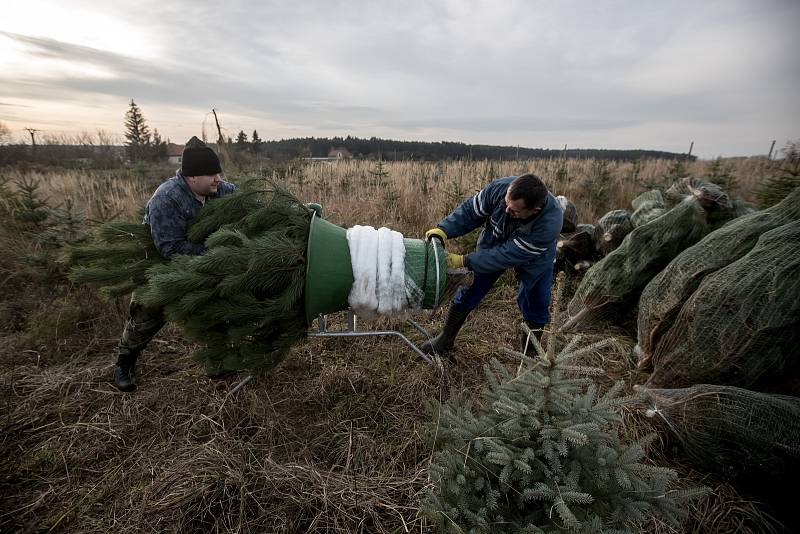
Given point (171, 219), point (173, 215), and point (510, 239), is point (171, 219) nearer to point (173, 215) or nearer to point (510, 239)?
point (173, 215)

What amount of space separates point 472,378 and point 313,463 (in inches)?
58.5

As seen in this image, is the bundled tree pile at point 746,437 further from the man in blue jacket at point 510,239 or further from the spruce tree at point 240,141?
the spruce tree at point 240,141

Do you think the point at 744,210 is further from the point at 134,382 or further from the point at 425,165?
the point at 134,382

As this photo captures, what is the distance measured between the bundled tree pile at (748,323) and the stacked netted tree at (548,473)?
147 centimetres

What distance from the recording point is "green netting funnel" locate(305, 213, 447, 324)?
5.86ft

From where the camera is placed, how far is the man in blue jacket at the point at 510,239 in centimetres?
261

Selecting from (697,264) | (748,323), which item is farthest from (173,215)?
(697,264)

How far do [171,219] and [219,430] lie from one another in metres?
1.51

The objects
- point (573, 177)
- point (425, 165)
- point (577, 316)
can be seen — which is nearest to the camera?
point (577, 316)

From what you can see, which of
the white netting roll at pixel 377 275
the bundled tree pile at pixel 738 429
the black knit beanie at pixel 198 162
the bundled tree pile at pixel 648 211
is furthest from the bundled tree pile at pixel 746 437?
the black knit beanie at pixel 198 162

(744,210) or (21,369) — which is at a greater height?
(744,210)

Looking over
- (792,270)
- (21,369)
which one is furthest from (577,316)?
(21,369)

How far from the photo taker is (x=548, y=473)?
4.19ft

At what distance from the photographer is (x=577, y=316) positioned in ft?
12.4
